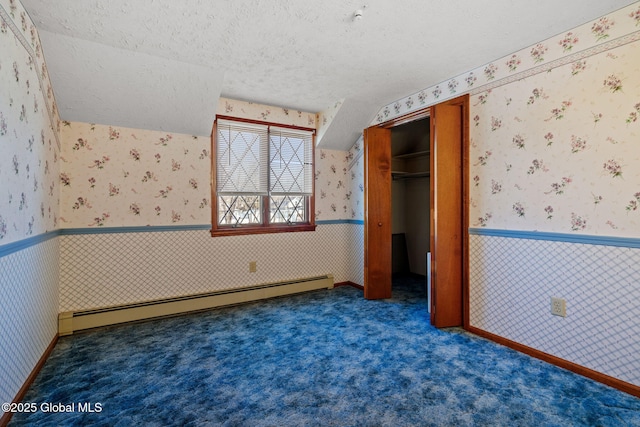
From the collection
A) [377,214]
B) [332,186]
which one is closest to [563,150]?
[377,214]

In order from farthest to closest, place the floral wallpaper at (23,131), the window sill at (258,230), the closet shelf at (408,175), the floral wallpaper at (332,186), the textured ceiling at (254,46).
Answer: the closet shelf at (408,175)
the floral wallpaper at (332,186)
the window sill at (258,230)
the textured ceiling at (254,46)
the floral wallpaper at (23,131)

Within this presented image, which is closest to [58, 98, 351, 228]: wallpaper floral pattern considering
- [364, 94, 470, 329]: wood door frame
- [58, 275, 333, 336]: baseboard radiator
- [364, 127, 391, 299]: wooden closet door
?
[58, 275, 333, 336]: baseboard radiator

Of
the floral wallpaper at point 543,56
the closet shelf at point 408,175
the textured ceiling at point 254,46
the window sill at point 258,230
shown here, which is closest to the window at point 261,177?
the window sill at point 258,230

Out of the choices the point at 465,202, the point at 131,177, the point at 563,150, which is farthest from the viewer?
the point at 131,177

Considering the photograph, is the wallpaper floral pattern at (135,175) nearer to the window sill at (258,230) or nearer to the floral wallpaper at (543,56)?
the window sill at (258,230)

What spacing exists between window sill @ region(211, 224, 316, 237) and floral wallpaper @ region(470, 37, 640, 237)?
201cm

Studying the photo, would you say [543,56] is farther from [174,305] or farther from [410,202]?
[174,305]

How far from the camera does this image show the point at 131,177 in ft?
9.77

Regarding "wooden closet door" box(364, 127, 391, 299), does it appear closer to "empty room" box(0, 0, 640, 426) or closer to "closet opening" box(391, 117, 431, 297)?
"empty room" box(0, 0, 640, 426)

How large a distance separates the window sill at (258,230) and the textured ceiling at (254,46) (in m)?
1.10

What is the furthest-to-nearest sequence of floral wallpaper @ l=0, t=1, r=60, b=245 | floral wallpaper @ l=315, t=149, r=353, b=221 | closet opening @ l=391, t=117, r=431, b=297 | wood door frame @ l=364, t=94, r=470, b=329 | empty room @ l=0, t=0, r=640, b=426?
closet opening @ l=391, t=117, r=431, b=297
floral wallpaper @ l=315, t=149, r=353, b=221
wood door frame @ l=364, t=94, r=470, b=329
empty room @ l=0, t=0, r=640, b=426
floral wallpaper @ l=0, t=1, r=60, b=245

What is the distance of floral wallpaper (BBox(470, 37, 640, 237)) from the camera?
6.07ft

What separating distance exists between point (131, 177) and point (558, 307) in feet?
12.3

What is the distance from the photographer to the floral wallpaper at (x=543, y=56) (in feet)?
6.07
